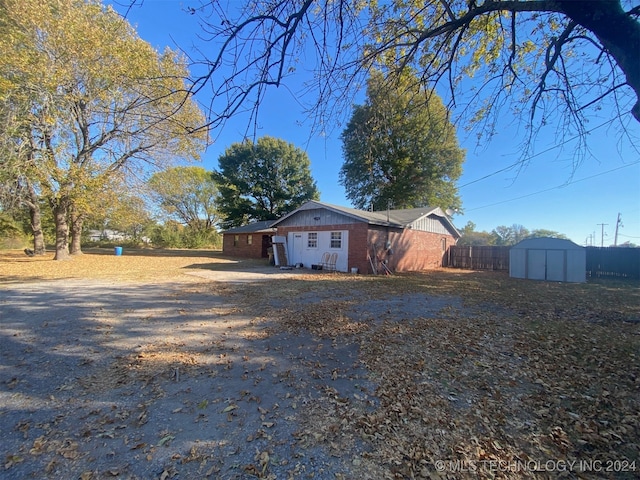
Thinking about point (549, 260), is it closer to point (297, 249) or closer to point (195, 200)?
point (297, 249)

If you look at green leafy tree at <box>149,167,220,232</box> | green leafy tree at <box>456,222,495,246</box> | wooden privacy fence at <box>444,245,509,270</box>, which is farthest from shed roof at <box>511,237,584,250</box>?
green leafy tree at <box>456,222,495,246</box>

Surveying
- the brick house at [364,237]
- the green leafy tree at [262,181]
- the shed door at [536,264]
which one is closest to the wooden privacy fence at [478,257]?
the brick house at [364,237]

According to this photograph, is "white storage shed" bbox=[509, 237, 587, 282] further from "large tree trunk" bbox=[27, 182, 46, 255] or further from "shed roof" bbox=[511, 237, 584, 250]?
"large tree trunk" bbox=[27, 182, 46, 255]

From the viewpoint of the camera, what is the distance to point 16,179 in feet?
39.5

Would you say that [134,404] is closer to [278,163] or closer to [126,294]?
[126,294]

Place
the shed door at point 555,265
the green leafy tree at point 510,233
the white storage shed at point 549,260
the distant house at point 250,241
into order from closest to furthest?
the white storage shed at point 549,260
the shed door at point 555,265
the distant house at point 250,241
the green leafy tree at point 510,233

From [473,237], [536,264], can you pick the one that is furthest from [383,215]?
[473,237]

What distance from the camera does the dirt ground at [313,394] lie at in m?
2.11

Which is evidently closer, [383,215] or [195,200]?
[383,215]

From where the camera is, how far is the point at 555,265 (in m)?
13.1

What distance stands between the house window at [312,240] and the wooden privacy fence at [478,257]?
1064 centimetres

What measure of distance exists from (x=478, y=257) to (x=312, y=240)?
39.0 ft

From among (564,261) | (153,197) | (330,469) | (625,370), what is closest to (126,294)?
(330,469)

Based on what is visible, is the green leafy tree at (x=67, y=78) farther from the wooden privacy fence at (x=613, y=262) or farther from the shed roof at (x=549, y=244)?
the wooden privacy fence at (x=613, y=262)
